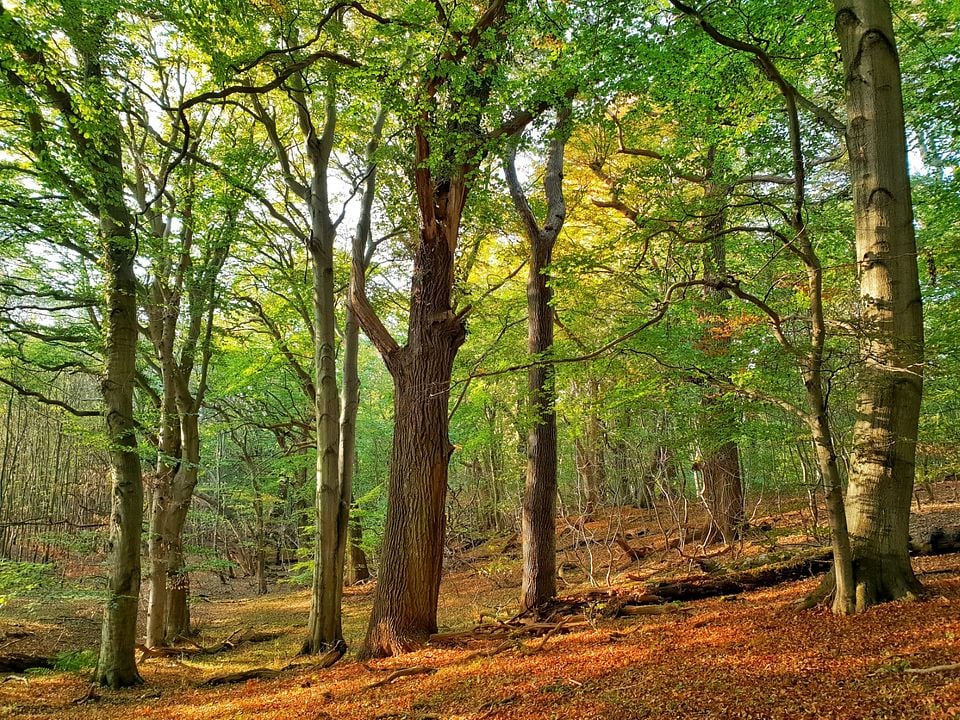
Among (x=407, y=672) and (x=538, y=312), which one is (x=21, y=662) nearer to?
(x=407, y=672)

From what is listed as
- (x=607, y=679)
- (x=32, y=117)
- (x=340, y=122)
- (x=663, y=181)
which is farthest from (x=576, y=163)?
(x=607, y=679)

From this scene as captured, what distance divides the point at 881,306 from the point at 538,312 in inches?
201

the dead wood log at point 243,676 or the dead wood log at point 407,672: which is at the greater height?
the dead wood log at point 407,672

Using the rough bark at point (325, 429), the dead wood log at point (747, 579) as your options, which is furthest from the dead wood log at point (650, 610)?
the rough bark at point (325, 429)

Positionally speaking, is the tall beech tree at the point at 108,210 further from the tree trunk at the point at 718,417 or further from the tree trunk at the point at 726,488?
the tree trunk at the point at 726,488

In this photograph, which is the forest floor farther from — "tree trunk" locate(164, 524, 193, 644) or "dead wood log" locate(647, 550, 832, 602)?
"tree trunk" locate(164, 524, 193, 644)

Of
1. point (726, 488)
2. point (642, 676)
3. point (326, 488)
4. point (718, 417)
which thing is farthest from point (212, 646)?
point (726, 488)

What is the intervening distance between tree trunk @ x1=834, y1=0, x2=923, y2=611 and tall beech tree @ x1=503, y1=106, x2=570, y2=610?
3.92 metres

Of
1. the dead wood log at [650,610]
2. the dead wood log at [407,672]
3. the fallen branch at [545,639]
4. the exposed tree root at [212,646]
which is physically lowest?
the exposed tree root at [212,646]

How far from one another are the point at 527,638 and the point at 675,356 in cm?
380

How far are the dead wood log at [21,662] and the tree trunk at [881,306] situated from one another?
1105cm

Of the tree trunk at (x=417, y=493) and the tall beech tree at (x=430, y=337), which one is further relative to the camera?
the tree trunk at (x=417, y=493)

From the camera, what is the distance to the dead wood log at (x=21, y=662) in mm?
8328

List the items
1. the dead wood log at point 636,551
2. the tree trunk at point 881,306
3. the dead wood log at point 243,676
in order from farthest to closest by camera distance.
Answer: the dead wood log at point 636,551 → the dead wood log at point 243,676 → the tree trunk at point 881,306
